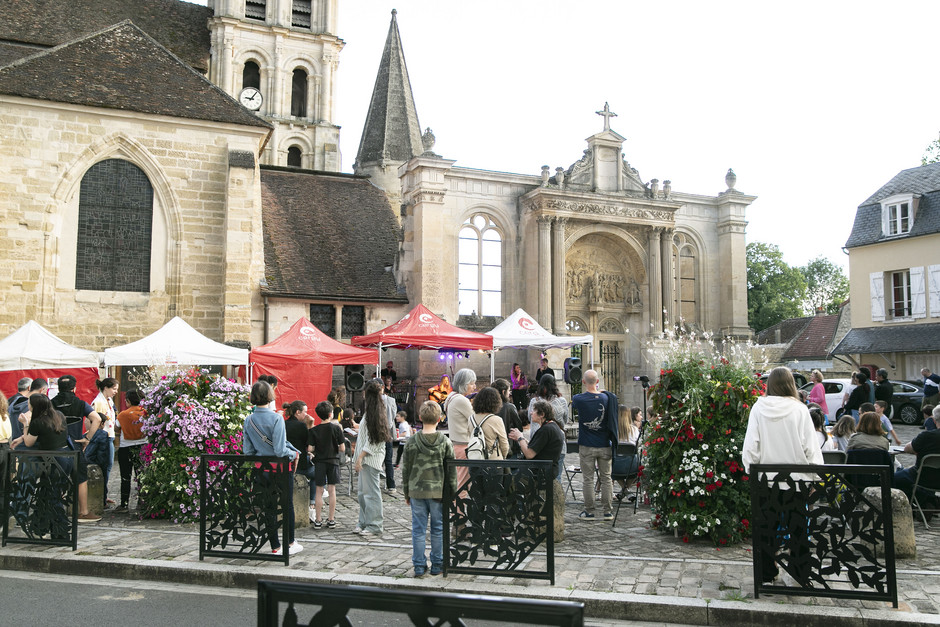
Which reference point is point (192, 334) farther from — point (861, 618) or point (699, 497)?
point (861, 618)

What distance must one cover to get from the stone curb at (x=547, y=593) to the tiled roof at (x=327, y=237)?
1381cm

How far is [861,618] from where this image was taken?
507 centimetres

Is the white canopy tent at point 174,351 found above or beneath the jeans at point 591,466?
above

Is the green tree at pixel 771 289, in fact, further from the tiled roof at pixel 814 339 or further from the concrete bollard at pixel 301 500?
the concrete bollard at pixel 301 500

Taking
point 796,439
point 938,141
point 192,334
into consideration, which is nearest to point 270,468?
point 796,439

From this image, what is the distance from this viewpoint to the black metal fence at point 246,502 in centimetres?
656

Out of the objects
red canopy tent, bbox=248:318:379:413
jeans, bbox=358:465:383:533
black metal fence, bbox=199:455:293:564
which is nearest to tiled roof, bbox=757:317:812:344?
red canopy tent, bbox=248:318:379:413

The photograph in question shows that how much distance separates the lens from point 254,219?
20875 mm

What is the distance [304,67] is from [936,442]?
1232 inches

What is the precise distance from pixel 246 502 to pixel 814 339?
37726 mm

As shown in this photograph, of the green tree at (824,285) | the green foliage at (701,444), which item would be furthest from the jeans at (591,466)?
the green tree at (824,285)

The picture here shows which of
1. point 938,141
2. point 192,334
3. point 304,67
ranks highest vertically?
point 304,67

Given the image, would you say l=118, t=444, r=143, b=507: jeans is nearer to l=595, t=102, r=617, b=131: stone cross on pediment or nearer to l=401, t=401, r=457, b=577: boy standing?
l=401, t=401, r=457, b=577: boy standing

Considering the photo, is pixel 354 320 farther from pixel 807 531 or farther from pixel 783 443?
pixel 807 531
